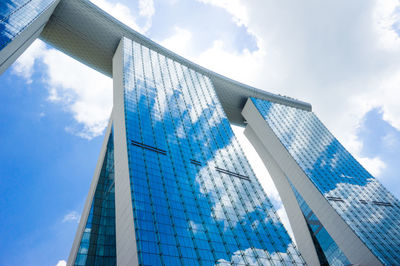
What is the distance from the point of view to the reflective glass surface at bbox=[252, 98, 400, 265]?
45.2 meters

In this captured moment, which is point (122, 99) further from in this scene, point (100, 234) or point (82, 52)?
point (82, 52)

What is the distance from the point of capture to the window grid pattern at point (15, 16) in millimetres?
32719

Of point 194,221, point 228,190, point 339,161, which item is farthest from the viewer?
point 339,161

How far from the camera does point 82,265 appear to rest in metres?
31.2

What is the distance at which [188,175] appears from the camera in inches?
1412

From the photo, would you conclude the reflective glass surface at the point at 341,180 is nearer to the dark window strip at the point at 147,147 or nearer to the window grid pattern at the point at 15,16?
the dark window strip at the point at 147,147

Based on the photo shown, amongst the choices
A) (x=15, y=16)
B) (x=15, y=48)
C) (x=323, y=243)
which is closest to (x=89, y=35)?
(x=15, y=16)

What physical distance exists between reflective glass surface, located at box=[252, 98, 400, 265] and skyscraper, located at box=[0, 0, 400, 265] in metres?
0.30

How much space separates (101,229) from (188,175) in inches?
518

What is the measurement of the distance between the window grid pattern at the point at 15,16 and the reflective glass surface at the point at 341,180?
50.6 meters

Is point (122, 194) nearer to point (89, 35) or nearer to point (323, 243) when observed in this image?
point (89, 35)

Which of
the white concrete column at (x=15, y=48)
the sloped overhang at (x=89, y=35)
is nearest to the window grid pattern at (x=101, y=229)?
the white concrete column at (x=15, y=48)

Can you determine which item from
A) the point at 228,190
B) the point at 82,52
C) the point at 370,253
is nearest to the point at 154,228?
the point at 228,190

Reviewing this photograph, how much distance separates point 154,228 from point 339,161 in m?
53.8
